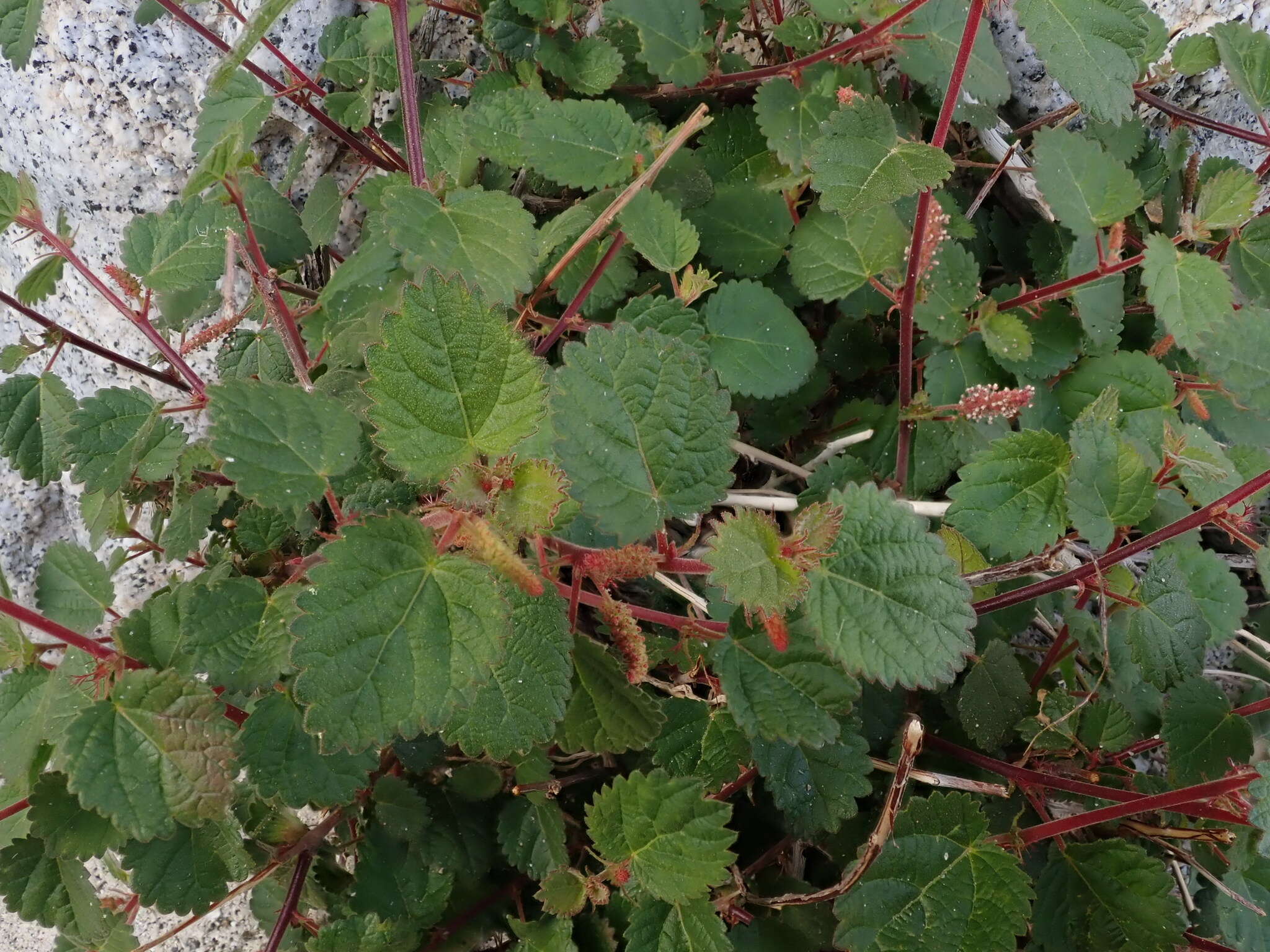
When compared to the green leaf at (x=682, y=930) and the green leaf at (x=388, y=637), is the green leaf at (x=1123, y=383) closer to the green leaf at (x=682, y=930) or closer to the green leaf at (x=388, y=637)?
the green leaf at (x=682, y=930)

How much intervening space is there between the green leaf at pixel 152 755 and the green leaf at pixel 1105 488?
111cm

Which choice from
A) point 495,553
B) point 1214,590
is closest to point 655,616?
point 495,553

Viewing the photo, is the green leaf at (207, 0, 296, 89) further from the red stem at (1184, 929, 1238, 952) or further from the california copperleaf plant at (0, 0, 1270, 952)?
the red stem at (1184, 929, 1238, 952)

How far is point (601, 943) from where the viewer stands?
1.24 metres

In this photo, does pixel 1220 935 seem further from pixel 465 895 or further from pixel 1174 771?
pixel 465 895

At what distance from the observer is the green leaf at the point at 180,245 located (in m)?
1.29

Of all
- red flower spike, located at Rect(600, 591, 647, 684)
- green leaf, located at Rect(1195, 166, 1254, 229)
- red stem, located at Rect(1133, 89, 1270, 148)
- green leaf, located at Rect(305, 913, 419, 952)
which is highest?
red stem, located at Rect(1133, 89, 1270, 148)

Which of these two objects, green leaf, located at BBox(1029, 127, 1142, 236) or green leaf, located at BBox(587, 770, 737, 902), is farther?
green leaf, located at BBox(1029, 127, 1142, 236)

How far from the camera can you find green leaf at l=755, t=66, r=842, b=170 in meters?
1.50

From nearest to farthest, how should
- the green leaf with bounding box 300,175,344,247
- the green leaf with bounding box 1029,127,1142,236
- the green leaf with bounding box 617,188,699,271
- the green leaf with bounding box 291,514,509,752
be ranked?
the green leaf with bounding box 291,514,509,752, the green leaf with bounding box 617,188,699,271, the green leaf with bounding box 1029,127,1142,236, the green leaf with bounding box 300,175,344,247

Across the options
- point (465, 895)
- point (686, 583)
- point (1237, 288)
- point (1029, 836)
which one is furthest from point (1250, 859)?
point (465, 895)

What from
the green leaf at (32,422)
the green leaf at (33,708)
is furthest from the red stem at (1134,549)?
the green leaf at (32,422)

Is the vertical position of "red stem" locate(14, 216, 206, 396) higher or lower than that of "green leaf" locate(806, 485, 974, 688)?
higher

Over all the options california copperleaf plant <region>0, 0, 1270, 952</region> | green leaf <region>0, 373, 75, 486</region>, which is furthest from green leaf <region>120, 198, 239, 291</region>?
green leaf <region>0, 373, 75, 486</region>
